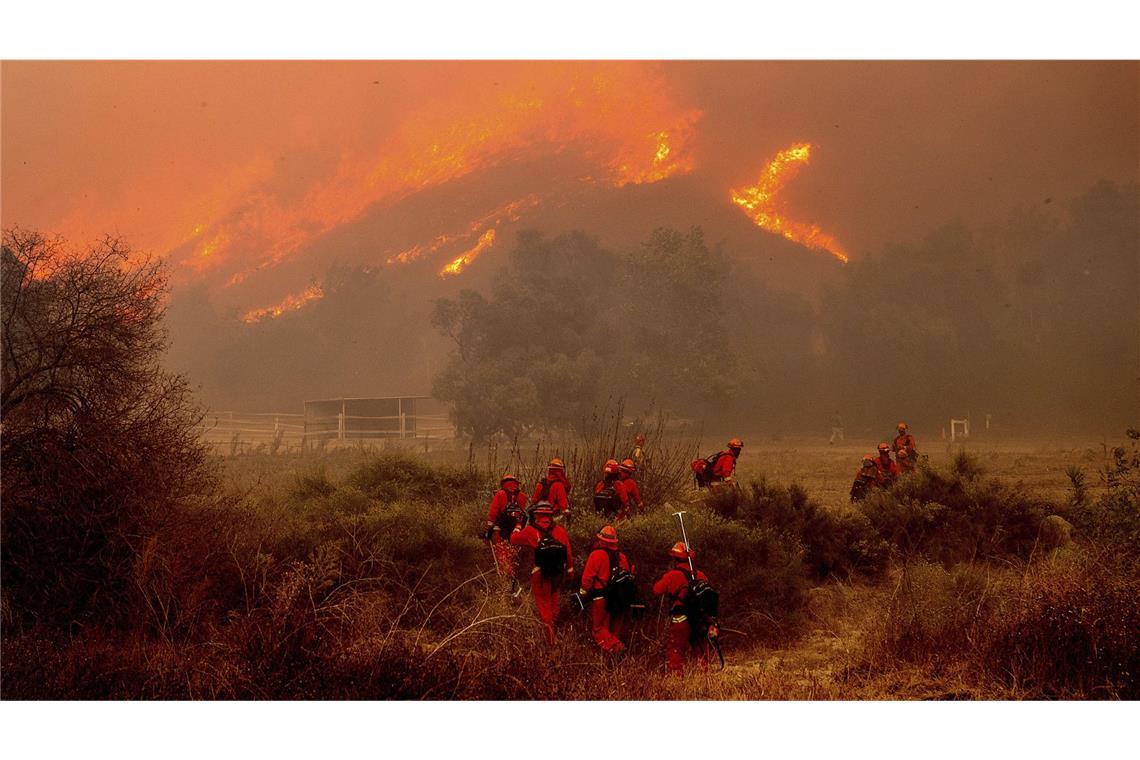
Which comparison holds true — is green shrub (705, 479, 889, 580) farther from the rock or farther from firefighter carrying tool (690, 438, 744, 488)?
the rock

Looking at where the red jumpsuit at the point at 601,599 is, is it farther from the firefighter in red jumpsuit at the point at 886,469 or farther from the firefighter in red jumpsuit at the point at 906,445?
the firefighter in red jumpsuit at the point at 906,445

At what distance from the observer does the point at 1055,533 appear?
17469mm

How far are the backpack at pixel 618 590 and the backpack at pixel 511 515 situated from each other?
10.4 ft

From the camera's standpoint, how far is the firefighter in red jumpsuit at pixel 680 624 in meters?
10.4

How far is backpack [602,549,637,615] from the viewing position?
11.0 metres

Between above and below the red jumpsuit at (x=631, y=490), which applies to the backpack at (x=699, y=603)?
below

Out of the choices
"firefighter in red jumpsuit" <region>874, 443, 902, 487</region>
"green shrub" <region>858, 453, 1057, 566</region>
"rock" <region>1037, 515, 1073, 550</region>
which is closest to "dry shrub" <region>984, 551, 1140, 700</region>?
"green shrub" <region>858, 453, 1057, 566</region>

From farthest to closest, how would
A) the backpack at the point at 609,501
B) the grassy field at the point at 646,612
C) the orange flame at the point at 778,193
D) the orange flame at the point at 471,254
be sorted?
the orange flame at the point at 471,254 < the orange flame at the point at 778,193 < the backpack at the point at 609,501 < the grassy field at the point at 646,612

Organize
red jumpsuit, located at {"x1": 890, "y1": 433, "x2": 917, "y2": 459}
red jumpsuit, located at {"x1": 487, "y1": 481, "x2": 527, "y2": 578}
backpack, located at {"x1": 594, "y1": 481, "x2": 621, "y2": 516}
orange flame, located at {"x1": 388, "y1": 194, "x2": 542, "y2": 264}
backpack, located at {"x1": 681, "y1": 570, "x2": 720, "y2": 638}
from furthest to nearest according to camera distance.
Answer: orange flame, located at {"x1": 388, "y1": 194, "x2": 542, "y2": 264} → red jumpsuit, located at {"x1": 890, "y1": 433, "x2": 917, "y2": 459} → backpack, located at {"x1": 594, "y1": 481, "x2": 621, "y2": 516} → red jumpsuit, located at {"x1": 487, "y1": 481, "x2": 527, "y2": 578} → backpack, located at {"x1": 681, "y1": 570, "x2": 720, "y2": 638}

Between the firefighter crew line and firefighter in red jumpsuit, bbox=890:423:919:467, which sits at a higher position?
firefighter in red jumpsuit, bbox=890:423:919:467

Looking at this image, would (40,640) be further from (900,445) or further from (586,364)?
(586,364)

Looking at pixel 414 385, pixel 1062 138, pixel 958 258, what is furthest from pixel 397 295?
pixel 1062 138

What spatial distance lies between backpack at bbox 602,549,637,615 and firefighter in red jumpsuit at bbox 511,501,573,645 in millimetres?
907

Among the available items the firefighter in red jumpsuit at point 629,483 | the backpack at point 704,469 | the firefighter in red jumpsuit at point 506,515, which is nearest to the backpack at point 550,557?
the firefighter in red jumpsuit at point 506,515
